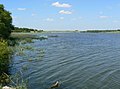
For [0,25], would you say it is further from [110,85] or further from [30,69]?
[110,85]

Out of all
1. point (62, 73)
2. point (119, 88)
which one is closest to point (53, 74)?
point (62, 73)

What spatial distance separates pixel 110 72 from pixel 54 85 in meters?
12.7

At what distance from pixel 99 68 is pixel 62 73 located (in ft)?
24.2

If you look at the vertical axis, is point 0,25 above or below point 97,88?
above

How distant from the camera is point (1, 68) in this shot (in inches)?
1437

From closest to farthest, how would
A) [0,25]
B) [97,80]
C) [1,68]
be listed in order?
[97,80], [1,68], [0,25]

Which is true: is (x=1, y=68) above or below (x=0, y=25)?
below

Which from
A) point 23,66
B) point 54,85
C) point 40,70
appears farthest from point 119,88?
point 23,66

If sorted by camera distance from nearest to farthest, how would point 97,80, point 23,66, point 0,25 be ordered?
point 97,80, point 23,66, point 0,25

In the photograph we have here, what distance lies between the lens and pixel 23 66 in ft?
142

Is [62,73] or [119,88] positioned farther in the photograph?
[62,73]

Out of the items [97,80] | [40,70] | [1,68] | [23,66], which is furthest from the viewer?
[23,66]

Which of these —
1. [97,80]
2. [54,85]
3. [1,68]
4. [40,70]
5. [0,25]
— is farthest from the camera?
[0,25]

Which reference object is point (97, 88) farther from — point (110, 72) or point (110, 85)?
point (110, 72)
